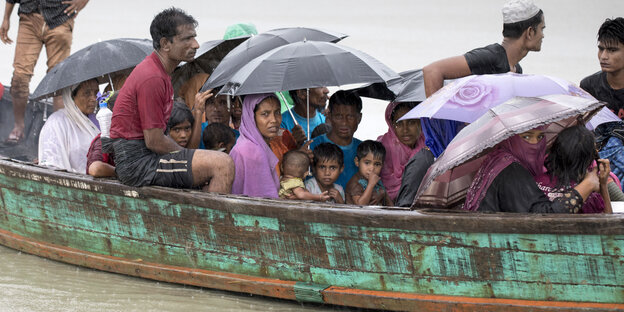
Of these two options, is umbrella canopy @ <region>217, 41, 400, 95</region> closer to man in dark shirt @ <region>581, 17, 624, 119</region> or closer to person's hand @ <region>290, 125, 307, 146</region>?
person's hand @ <region>290, 125, 307, 146</region>

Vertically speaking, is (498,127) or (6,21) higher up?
(6,21)

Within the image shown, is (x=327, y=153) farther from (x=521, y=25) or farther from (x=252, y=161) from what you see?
(x=521, y=25)

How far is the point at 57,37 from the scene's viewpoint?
24.7 ft

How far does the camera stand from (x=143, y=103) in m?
4.76

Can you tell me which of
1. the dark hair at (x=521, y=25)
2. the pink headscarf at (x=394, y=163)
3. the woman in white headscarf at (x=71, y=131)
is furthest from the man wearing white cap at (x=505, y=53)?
the woman in white headscarf at (x=71, y=131)

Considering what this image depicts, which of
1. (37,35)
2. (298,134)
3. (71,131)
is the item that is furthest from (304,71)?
(37,35)

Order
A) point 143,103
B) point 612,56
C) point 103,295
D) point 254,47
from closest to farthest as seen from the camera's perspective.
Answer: point 143,103 → point 103,295 → point 612,56 → point 254,47

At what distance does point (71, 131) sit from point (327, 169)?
6.16 ft

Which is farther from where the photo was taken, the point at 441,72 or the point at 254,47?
the point at 254,47

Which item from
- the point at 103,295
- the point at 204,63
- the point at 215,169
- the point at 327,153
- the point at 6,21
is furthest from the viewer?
the point at 6,21

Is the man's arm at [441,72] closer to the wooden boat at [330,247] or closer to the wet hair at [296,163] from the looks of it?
the wet hair at [296,163]

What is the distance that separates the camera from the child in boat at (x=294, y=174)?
5117mm

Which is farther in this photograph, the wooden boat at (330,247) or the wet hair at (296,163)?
the wet hair at (296,163)

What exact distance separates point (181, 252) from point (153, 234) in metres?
0.21
